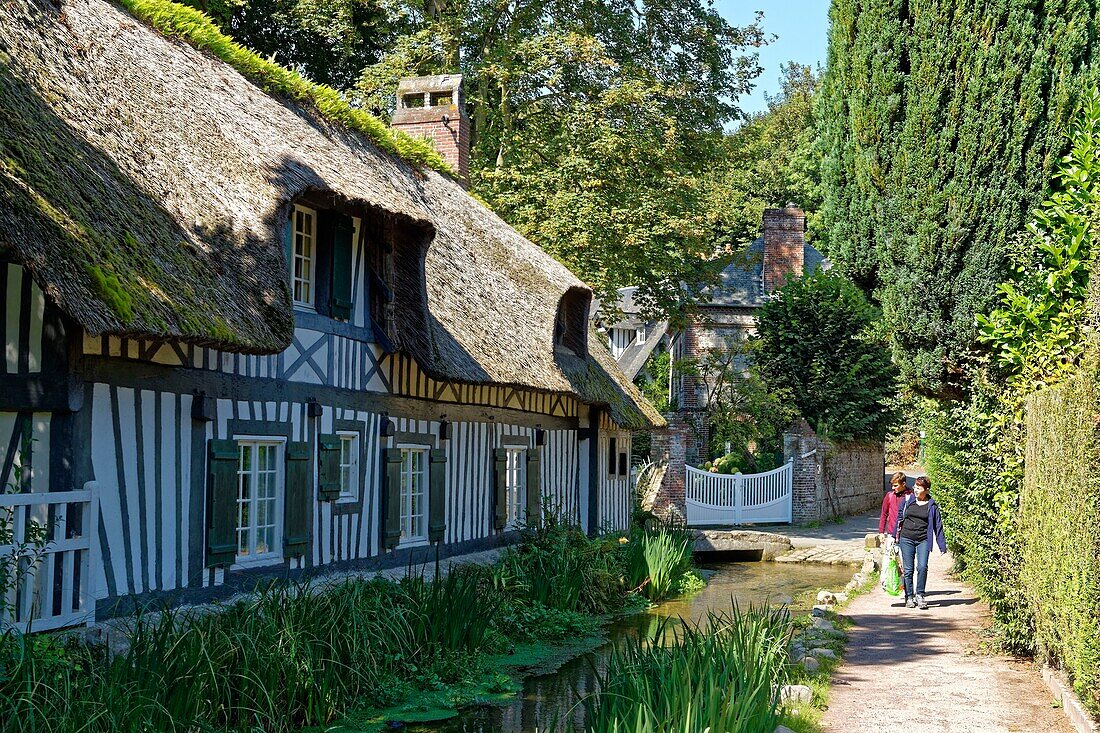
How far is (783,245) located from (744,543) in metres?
13.8

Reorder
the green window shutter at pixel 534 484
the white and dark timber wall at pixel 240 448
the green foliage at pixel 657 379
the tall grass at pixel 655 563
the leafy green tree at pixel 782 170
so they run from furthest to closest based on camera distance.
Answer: the leafy green tree at pixel 782 170
the green foliage at pixel 657 379
the green window shutter at pixel 534 484
the tall grass at pixel 655 563
the white and dark timber wall at pixel 240 448

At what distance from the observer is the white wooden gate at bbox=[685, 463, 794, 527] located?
2520cm

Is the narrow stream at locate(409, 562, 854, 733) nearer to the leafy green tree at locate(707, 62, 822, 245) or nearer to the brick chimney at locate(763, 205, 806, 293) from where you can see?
the brick chimney at locate(763, 205, 806, 293)

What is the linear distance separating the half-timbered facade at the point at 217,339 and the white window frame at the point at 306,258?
0.9 inches

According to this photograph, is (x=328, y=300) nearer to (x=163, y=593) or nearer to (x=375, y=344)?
(x=375, y=344)

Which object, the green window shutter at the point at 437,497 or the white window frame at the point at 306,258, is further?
the green window shutter at the point at 437,497

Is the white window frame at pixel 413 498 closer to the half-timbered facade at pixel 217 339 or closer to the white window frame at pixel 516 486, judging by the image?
the half-timbered facade at pixel 217 339

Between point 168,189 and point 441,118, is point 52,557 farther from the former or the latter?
point 441,118

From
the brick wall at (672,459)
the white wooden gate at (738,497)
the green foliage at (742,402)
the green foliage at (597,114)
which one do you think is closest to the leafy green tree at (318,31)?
the green foliage at (597,114)

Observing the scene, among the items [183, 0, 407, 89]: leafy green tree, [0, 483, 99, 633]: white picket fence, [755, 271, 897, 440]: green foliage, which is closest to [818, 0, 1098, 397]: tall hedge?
[0, 483, 99, 633]: white picket fence

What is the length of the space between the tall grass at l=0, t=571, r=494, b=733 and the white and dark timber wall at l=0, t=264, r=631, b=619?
2.00 ft

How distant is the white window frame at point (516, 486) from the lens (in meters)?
16.6

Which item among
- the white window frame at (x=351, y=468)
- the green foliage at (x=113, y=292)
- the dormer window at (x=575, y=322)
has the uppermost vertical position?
the dormer window at (x=575, y=322)

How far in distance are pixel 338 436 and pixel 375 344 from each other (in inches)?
51.2
